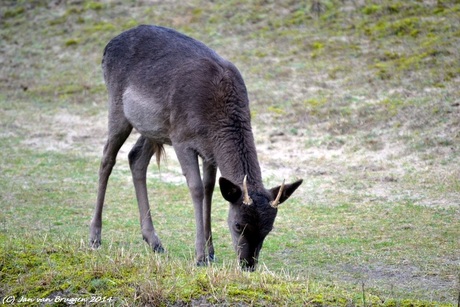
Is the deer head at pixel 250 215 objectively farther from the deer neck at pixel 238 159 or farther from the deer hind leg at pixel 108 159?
the deer hind leg at pixel 108 159

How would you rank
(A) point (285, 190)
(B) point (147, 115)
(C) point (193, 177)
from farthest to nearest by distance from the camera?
(B) point (147, 115)
(C) point (193, 177)
(A) point (285, 190)

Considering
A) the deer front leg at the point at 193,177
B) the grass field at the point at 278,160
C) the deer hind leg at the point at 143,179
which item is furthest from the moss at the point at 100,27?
the deer front leg at the point at 193,177

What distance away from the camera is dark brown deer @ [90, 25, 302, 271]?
7.79m

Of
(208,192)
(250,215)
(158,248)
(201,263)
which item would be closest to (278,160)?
(208,192)

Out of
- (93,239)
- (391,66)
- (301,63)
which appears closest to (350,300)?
(93,239)

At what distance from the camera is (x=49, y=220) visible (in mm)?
10859

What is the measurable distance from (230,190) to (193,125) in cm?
125

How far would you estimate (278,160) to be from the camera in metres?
15.0

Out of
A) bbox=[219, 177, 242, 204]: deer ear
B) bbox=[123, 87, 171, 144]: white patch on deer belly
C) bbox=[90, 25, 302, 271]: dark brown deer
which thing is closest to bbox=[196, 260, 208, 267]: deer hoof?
bbox=[90, 25, 302, 271]: dark brown deer

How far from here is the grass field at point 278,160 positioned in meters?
6.58

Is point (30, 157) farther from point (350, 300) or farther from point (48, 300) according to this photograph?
point (350, 300)

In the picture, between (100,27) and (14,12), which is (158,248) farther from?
(14,12)

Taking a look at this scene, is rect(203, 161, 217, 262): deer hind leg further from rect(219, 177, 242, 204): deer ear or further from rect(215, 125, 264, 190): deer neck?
rect(219, 177, 242, 204): deer ear

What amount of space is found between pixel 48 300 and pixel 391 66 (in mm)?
14570
